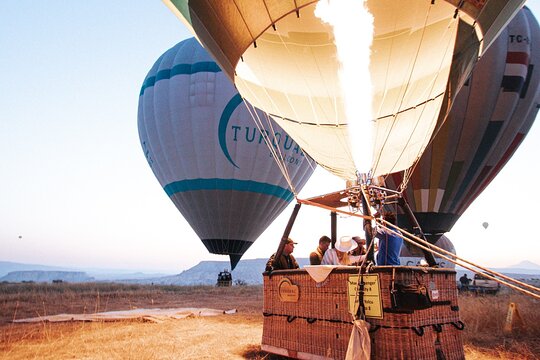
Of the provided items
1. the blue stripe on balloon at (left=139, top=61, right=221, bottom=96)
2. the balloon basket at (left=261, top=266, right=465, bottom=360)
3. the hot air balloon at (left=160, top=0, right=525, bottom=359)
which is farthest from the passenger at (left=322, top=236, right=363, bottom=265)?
the blue stripe on balloon at (left=139, top=61, right=221, bottom=96)

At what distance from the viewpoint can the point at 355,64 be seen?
5.15 metres

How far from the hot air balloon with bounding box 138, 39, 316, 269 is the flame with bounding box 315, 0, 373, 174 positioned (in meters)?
13.7

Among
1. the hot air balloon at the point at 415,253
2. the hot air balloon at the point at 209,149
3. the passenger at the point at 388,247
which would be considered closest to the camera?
the passenger at the point at 388,247

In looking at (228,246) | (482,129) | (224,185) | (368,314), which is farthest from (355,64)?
(228,246)

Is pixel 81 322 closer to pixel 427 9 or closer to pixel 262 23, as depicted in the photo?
pixel 262 23

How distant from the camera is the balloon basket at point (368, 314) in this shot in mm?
3180

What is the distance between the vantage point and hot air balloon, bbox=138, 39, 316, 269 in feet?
65.2

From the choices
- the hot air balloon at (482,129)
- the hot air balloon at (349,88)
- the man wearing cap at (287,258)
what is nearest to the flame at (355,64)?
the hot air balloon at (349,88)

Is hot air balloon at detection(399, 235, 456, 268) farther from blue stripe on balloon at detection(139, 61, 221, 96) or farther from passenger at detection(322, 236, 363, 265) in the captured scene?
passenger at detection(322, 236, 363, 265)

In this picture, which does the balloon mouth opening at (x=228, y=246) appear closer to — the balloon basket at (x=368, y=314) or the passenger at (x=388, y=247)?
the balloon basket at (x=368, y=314)

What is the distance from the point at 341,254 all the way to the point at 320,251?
452mm


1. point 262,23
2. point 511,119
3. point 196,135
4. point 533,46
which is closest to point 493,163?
point 511,119

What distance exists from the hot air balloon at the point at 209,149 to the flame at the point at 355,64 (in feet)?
45.0

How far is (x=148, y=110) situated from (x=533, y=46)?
18071 mm
